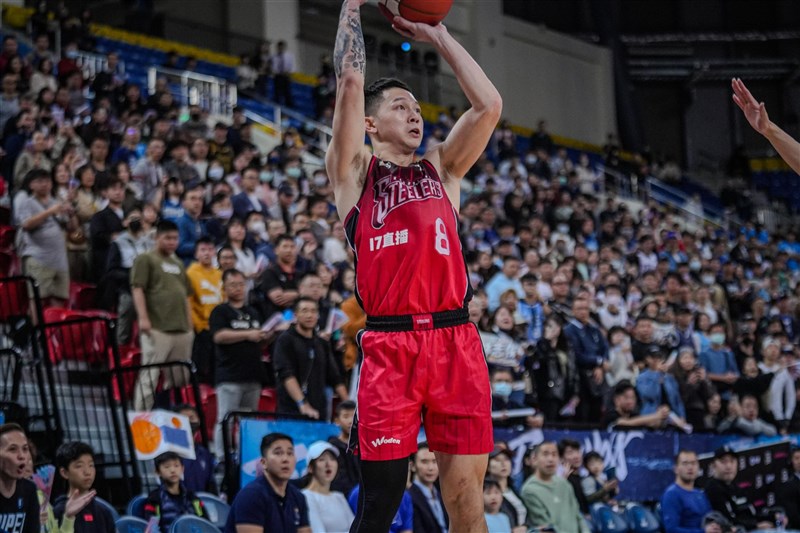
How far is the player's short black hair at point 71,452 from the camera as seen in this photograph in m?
6.99

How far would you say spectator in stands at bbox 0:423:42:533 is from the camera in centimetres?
633

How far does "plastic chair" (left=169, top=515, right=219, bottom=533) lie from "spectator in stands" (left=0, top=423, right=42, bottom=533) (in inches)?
35.7

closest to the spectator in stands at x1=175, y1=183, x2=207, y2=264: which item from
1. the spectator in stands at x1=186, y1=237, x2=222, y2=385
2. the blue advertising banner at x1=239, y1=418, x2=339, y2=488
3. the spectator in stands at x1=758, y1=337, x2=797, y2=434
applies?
the spectator in stands at x1=186, y1=237, x2=222, y2=385

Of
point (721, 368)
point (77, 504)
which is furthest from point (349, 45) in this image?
point (721, 368)

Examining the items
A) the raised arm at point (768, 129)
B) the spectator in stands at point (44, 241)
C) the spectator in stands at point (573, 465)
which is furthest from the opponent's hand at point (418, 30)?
the spectator in stands at point (573, 465)

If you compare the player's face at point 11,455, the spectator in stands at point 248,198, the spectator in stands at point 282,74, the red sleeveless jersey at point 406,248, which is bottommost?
the player's face at point 11,455

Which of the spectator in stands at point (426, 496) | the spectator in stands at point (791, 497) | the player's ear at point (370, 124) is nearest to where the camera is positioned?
the player's ear at point (370, 124)

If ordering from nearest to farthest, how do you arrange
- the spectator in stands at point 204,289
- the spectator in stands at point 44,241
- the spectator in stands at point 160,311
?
the spectator in stands at point 160,311, the spectator in stands at point 44,241, the spectator in stands at point 204,289

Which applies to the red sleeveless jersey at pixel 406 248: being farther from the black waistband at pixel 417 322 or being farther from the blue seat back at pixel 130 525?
the blue seat back at pixel 130 525

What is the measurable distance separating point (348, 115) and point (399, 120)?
1.04ft

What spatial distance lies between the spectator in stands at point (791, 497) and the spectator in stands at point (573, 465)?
255 centimetres

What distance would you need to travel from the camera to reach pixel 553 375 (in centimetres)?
1182

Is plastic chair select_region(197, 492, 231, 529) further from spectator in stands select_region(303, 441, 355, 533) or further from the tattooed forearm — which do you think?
the tattooed forearm

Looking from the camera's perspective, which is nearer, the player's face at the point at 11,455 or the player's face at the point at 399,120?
the player's face at the point at 399,120
